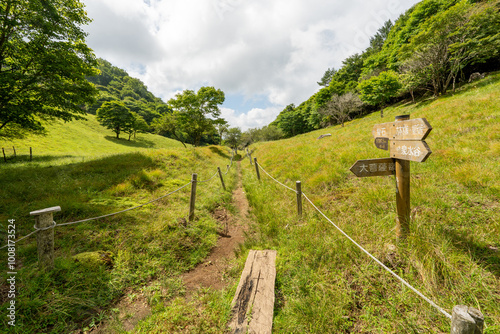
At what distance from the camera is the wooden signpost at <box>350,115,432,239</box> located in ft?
7.43

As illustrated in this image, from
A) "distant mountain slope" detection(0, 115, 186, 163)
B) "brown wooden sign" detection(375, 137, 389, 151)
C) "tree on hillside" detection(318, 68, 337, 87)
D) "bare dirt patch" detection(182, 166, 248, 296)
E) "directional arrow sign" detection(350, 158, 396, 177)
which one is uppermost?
"tree on hillside" detection(318, 68, 337, 87)

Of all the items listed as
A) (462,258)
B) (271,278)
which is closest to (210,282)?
(271,278)

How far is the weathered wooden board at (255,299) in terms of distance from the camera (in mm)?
2229

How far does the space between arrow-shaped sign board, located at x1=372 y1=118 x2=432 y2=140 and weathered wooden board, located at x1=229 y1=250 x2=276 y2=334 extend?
120 inches

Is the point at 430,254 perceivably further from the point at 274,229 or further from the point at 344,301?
the point at 274,229

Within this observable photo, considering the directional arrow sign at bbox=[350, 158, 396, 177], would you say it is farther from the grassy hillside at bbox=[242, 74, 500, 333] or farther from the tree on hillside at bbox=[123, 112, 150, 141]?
the tree on hillside at bbox=[123, 112, 150, 141]

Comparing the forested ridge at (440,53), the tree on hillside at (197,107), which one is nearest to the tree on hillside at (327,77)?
the forested ridge at (440,53)

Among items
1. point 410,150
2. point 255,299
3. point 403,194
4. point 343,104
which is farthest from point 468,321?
point 343,104

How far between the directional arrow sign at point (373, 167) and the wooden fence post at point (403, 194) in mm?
100

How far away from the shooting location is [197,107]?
2359 centimetres

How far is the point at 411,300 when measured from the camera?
2.16 m

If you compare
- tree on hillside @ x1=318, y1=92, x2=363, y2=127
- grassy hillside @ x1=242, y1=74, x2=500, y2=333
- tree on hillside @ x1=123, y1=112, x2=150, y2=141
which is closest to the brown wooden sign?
grassy hillside @ x1=242, y1=74, x2=500, y2=333

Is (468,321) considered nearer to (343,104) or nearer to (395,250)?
(395,250)

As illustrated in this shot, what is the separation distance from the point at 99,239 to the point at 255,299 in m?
3.84
